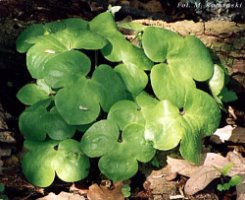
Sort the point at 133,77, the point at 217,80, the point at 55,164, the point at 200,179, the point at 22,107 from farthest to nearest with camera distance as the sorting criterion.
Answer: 1. the point at 22,107
2. the point at 217,80
3. the point at 133,77
4. the point at 200,179
5. the point at 55,164

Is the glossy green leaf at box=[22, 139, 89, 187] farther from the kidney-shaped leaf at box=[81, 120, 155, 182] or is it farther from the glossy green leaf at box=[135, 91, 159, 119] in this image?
the glossy green leaf at box=[135, 91, 159, 119]

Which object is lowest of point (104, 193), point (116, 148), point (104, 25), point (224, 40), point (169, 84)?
point (104, 193)

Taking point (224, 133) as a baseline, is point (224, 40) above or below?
above

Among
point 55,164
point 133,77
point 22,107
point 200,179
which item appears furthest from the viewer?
point 22,107

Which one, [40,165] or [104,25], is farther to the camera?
[104,25]

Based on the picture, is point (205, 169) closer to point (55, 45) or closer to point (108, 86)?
point (108, 86)

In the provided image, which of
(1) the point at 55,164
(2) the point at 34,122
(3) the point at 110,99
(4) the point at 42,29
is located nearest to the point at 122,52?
(3) the point at 110,99
